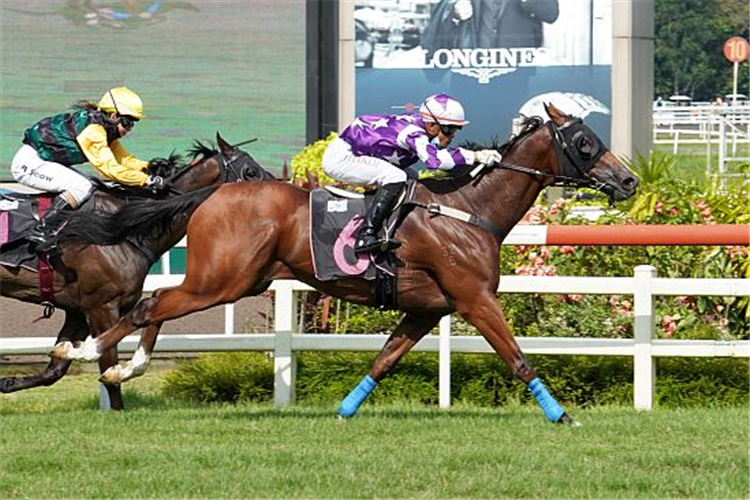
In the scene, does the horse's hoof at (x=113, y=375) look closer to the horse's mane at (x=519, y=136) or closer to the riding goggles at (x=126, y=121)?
the riding goggles at (x=126, y=121)

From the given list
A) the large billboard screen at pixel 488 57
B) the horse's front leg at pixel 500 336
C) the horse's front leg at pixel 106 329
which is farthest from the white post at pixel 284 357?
the large billboard screen at pixel 488 57

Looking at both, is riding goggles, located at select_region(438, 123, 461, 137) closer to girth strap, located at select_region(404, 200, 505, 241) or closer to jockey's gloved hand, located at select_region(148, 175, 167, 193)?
girth strap, located at select_region(404, 200, 505, 241)

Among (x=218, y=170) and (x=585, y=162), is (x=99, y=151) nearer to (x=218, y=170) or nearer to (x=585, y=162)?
(x=218, y=170)

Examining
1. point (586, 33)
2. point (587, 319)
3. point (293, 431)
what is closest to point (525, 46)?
point (586, 33)

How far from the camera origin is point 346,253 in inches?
361

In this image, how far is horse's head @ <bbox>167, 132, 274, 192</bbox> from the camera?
10.3 metres

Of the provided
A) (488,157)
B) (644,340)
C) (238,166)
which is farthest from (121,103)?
(644,340)

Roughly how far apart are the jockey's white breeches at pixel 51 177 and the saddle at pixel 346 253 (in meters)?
1.50

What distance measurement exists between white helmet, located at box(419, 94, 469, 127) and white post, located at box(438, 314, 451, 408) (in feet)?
4.47

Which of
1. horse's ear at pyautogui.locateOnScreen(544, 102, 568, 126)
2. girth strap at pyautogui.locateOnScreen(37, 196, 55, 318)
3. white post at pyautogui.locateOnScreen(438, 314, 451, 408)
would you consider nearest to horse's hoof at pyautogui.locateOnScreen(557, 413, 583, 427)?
white post at pyautogui.locateOnScreen(438, 314, 451, 408)

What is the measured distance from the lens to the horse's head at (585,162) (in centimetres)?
930

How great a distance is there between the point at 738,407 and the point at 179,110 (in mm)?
8410

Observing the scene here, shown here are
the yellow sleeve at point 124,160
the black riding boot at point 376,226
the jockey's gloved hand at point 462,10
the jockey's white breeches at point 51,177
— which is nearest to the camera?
the black riding boot at point 376,226

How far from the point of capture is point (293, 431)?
8586 mm
